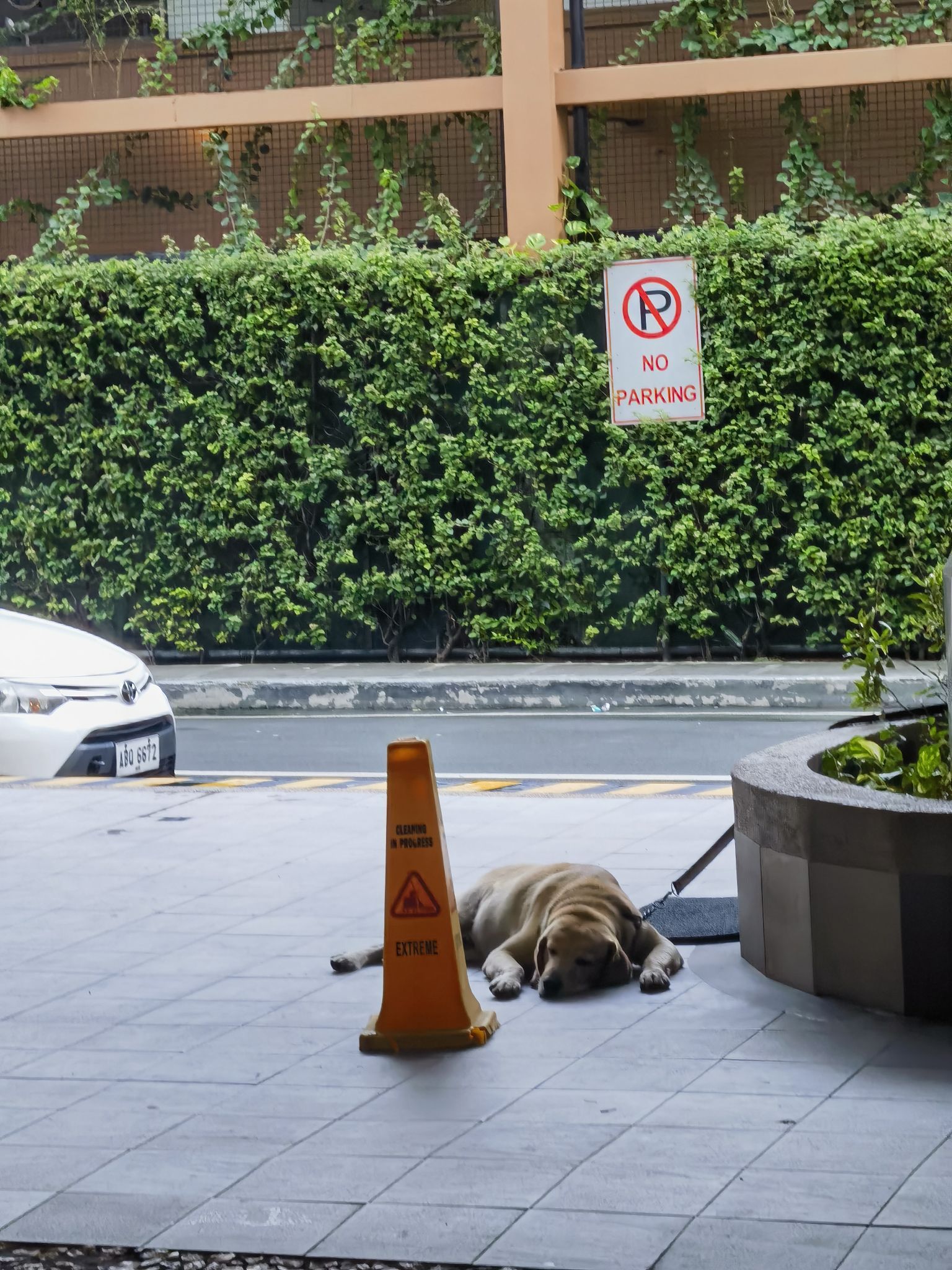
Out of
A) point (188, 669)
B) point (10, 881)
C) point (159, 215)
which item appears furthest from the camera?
point (159, 215)

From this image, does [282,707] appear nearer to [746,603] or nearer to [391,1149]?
[746,603]

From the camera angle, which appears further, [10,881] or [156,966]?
[10,881]

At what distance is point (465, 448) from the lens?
16.0 meters

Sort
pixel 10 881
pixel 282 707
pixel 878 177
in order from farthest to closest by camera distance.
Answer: pixel 878 177
pixel 282 707
pixel 10 881

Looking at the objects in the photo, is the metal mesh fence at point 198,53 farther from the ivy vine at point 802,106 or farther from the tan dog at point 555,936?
the tan dog at point 555,936

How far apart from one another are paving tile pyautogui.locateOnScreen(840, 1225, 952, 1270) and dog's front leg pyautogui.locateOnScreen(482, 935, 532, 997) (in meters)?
2.07

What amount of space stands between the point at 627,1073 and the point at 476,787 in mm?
5600

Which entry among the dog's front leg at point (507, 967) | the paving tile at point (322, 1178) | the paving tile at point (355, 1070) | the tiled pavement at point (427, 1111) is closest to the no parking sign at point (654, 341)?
the tiled pavement at point (427, 1111)

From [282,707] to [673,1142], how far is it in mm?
11027

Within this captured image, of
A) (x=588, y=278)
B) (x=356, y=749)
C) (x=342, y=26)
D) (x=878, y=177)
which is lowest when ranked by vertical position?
(x=356, y=749)

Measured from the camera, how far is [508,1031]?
17.4 ft

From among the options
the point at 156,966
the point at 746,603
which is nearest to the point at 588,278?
the point at 746,603

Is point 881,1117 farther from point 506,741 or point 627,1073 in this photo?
point 506,741

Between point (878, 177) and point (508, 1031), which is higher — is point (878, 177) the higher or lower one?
the higher one
